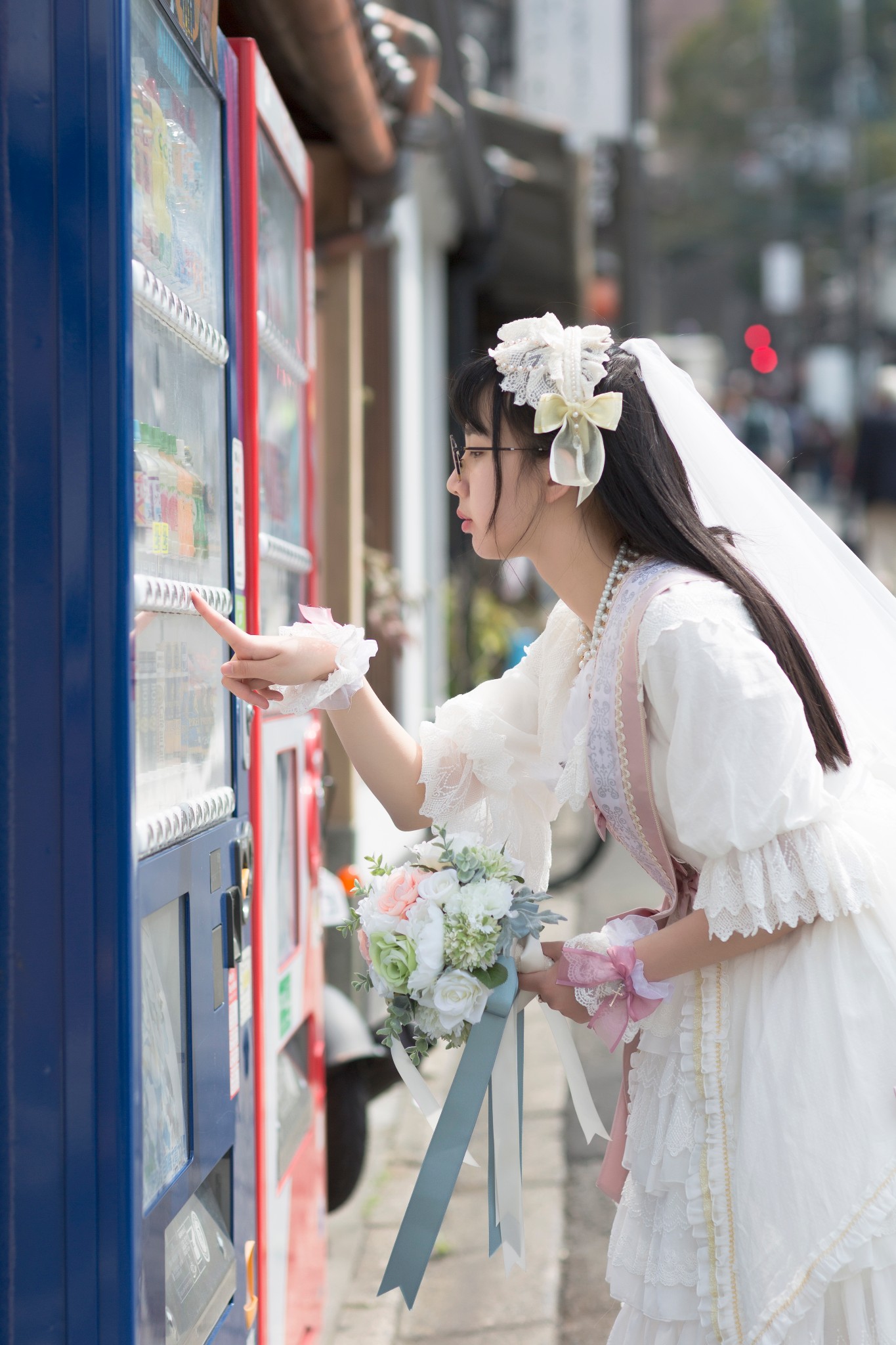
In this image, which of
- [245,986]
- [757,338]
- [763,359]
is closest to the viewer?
[245,986]

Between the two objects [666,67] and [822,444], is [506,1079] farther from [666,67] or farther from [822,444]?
[666,67]

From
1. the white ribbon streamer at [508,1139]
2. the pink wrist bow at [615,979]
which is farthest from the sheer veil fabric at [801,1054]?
the white ribbon streamer at [508,1139]

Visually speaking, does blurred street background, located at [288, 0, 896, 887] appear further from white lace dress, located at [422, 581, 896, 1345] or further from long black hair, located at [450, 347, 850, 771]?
white lace dress, located at [422, 581, 896, 1345]

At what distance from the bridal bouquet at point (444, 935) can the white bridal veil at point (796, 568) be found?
59 cm

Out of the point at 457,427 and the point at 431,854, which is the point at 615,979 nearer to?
the point at 431,854

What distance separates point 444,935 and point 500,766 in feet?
1.46

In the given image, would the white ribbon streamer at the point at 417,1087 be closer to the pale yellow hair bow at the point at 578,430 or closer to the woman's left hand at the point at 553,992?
the woman's left hand at the point at 553,992

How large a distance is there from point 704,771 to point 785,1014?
377 millimetres

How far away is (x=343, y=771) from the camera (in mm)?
4039

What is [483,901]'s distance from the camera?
1.75 metres

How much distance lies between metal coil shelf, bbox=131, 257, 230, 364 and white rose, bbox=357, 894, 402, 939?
2.69 feet

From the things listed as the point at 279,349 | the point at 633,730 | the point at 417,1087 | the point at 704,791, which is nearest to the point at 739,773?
the point at 704,791

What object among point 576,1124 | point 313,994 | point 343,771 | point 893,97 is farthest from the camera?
point 893,97

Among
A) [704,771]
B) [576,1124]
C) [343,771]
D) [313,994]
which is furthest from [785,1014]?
[576,1124]
